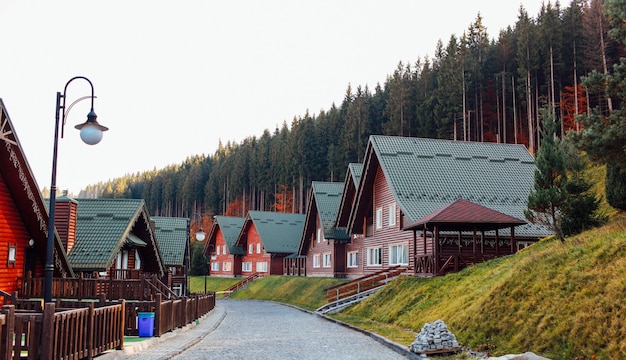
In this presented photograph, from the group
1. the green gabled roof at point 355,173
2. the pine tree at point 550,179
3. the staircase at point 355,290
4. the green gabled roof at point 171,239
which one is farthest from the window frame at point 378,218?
the pine tree at point 550,179

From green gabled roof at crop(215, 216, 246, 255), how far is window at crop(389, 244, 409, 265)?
130 ft

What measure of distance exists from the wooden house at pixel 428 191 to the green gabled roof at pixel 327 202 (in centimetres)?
790

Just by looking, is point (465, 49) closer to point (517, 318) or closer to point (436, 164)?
point (436, 164)

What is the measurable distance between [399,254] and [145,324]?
21.7 metres

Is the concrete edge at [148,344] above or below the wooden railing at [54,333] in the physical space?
below

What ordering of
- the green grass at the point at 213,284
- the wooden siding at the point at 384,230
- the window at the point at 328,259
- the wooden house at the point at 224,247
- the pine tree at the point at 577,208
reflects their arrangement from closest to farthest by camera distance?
1. the pine tree at the point at 577,208
2. the wooden siding at the point at 384,230
3. the window at the point at 328,259
4. the green grass at the point at 213,284
5. the wooden house at the point at 224,247

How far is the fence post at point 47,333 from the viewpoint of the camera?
9.94 meters

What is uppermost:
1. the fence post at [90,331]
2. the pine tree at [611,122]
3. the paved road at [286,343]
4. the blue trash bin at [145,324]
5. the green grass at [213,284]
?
the pine tree at [611,122]

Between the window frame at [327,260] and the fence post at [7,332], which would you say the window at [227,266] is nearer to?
the window frame at [327,260]

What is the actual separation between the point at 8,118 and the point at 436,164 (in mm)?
26839

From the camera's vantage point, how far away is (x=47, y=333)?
998 centimetres

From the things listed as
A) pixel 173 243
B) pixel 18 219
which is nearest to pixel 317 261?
pixel 173 243

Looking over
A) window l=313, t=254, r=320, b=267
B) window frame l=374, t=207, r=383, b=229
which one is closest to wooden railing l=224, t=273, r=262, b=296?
window l=313, t=254, r=320, b=267

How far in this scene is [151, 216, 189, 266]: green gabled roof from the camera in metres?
48.8
